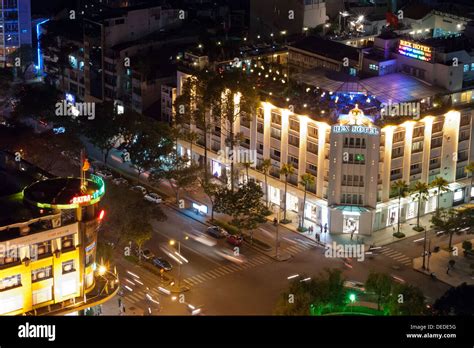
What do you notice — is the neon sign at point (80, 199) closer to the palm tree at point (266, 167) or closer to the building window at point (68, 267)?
the building window at point (68, 267)

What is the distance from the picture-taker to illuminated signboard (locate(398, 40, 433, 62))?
111250 millimetres

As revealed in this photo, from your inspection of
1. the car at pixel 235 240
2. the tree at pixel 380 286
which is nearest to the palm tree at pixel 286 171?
the car at pixel 235 240

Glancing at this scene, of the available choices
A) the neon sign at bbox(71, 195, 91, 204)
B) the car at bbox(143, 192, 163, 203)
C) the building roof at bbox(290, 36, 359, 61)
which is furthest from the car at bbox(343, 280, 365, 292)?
the building roof at bbox(290, 36, 359, 61)

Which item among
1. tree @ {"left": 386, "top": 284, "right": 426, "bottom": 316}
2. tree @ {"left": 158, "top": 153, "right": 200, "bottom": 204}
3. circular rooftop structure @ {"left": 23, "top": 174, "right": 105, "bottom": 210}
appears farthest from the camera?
tree @ {"left": 158, "top": 153, "right": 200, "bottom": 204}

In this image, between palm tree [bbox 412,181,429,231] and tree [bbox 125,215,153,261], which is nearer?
tree [bbox 125,215,153,261]

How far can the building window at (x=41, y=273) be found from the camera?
69.8m

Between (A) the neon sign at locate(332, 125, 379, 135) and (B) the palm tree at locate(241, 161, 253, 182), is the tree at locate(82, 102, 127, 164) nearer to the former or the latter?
(B) the palm tree at locate(241, 161, 253, 182)

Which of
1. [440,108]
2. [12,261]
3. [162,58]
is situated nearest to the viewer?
[12,261]

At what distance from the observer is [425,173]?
109m

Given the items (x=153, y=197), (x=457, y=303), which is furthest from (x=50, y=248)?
(x=153, y=197)

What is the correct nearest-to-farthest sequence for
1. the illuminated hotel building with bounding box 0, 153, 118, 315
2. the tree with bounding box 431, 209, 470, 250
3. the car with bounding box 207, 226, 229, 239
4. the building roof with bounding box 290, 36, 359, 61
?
the illuminated hotel building with bounding box 0, 153, 118, 315 → the tree with bounding box 431, 209, 470, 250 → the car with bounding box 207, 226, 229, 239 → the building roof with bounding box 290, 36, 359, 61
